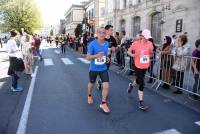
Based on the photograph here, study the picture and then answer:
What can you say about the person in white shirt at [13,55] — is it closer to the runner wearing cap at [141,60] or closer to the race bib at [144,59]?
the runner wearing cap at [141,60]

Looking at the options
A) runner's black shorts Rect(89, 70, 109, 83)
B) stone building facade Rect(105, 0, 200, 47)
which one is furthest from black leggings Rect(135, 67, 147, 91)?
stone building facade Rect(105, 0, 200, 47)

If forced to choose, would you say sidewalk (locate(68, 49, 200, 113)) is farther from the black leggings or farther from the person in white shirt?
the person in white shirt

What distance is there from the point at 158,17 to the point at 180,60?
1722cm

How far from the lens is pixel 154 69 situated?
9.63m

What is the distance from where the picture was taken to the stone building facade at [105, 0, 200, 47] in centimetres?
1809

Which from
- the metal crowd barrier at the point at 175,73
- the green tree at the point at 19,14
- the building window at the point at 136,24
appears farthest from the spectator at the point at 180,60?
the green tree at the point at 19,14

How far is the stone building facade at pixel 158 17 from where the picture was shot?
18.1 m

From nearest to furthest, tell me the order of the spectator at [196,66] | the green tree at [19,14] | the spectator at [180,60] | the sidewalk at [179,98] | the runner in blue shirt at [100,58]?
the runner in blue shirt at [100,58] < the sidewalk at [179,98] < the spectator at [196,66] < the spectator at [180,60] < the green tree at [19,14]

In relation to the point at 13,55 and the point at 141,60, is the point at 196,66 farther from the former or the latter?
the point at 13,55

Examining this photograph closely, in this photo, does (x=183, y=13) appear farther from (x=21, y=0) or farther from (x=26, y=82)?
(x=21, y=0)

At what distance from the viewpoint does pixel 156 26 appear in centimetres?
2425

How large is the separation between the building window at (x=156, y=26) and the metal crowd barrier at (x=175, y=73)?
14.8 meters

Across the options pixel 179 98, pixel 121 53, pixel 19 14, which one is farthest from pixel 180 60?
pixel 19 14

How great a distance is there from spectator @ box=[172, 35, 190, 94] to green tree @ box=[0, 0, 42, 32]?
134 ft
